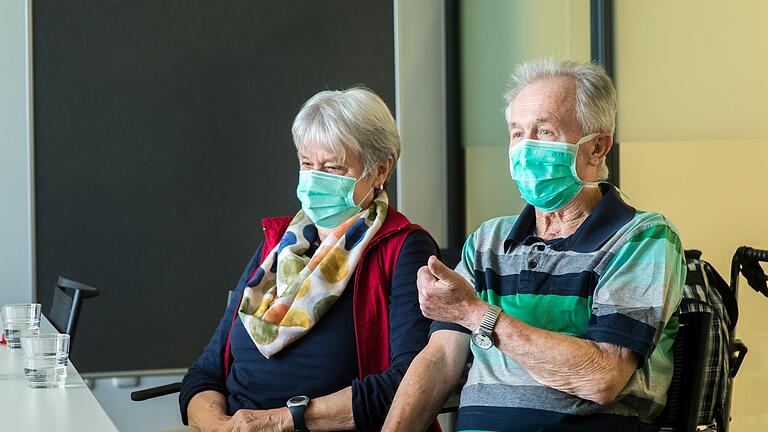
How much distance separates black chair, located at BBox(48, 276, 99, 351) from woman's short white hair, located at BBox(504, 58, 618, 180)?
4.84 feet

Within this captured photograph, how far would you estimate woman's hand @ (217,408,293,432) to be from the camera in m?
2.06

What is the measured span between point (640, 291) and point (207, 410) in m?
1.03

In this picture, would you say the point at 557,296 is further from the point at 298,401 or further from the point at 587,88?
the point at 298,401

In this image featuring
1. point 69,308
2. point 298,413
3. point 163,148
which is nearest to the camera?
point 298,413

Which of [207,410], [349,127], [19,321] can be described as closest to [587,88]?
[349,127]

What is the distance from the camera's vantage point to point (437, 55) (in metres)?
4.14

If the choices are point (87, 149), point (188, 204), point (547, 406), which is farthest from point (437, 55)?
point (547, 406)

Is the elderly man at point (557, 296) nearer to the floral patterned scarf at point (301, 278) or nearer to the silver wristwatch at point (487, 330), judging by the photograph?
the silver wristwatch at point (487, 330)

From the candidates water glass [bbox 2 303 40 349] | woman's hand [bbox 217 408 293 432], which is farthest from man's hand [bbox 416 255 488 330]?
water glass [bbox 2 303 40 349]

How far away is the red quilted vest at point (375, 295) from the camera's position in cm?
216

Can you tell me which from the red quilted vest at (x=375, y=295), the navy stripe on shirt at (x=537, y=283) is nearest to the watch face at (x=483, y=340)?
the navy stripe on shirt at (x=537, y=283)

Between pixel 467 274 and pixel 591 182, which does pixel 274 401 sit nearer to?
pixel 467 274

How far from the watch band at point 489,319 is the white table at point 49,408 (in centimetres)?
64

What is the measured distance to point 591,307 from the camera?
5.87 ft
